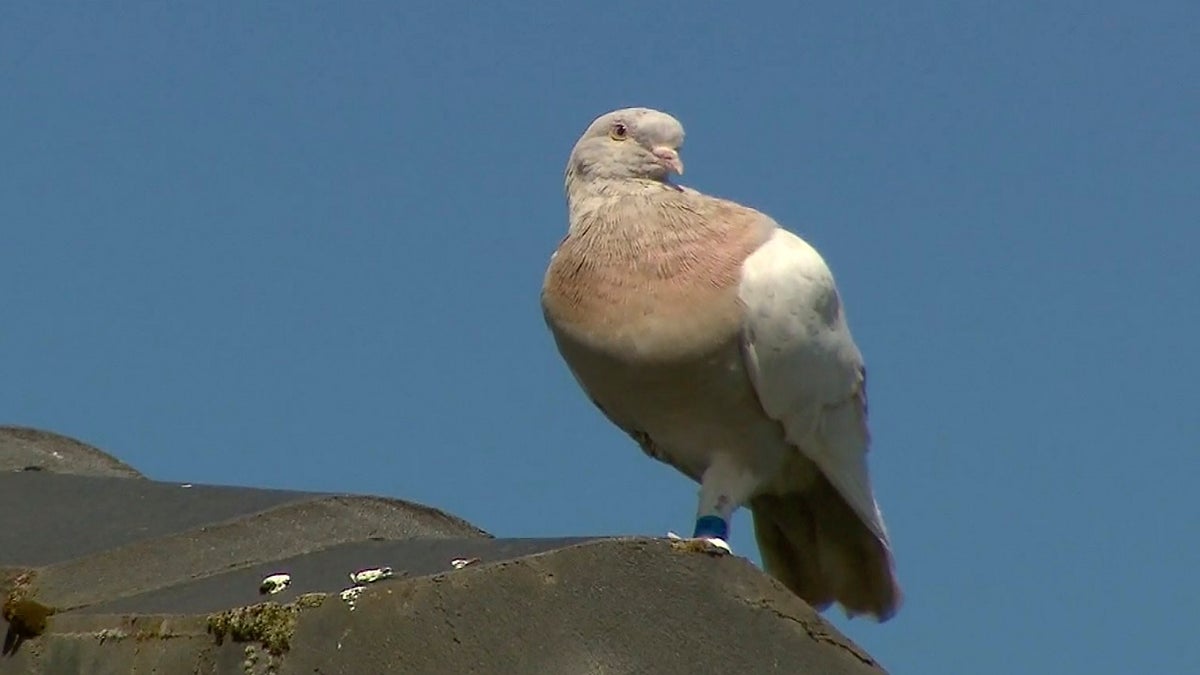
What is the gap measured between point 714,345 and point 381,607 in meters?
2.85

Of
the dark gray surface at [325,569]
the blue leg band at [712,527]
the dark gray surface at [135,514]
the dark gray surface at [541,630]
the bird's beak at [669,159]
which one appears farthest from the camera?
the bird's beak at [669,159]

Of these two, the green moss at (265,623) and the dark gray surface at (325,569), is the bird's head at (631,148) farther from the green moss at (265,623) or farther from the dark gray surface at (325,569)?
the green moss at (265,623)

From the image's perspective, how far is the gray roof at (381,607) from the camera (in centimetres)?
379

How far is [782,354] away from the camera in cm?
665

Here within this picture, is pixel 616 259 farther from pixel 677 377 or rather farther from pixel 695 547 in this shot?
pixel 695 547

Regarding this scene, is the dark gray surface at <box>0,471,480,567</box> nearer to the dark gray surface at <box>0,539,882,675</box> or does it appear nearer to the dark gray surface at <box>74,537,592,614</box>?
the dark gray surface at <box>74,537,592,614</box>

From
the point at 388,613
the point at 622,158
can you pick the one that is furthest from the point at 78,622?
the point at 622,158

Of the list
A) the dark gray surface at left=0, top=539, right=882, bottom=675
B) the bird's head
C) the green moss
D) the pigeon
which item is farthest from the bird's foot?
the bird's head

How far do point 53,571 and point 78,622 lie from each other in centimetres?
40

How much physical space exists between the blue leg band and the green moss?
2.72 metres

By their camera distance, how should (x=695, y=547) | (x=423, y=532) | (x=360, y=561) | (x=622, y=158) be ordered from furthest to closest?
(x=622, y=158)
(x=423, y=532)
(x=360, y=561)
(x=695, y=547)

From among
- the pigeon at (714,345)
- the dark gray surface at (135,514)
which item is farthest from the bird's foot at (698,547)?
the pigeon at (714,345)

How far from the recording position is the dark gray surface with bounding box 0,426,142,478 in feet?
22.4

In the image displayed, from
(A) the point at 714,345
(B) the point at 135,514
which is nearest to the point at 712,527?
(A) the point at 714,345
